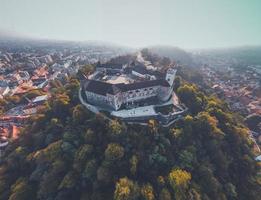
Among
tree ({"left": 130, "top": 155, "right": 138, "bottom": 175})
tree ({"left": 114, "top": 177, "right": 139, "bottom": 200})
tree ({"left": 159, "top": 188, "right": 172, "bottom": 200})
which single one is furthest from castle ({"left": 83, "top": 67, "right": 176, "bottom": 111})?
tree ({"left": 159, "top": 188, "right": 172, "bottom": 200})

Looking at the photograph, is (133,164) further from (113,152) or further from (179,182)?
(179,182)

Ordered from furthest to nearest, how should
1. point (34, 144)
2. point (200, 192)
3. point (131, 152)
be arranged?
point (34, 144)
point (131, 152)
point (200, 192)

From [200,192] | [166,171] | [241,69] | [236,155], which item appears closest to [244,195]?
[236,155]

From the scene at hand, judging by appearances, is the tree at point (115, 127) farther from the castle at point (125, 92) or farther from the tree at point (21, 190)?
the tree at point (21, 190)

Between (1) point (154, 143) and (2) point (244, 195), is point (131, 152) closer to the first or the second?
(1) point (154, 143)

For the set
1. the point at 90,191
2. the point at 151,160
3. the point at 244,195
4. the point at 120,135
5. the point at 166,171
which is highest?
the point at 120,135

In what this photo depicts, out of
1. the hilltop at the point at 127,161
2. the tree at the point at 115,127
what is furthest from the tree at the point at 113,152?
the tree at the point at 115,127

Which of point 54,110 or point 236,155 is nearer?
point 236,155
